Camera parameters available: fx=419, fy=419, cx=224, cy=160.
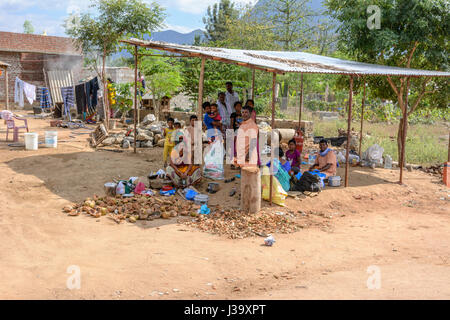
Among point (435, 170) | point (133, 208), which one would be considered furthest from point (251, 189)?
point (435, 170)

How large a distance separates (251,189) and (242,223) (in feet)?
1.98

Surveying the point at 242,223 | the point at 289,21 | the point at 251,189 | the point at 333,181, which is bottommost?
the point at 242,223

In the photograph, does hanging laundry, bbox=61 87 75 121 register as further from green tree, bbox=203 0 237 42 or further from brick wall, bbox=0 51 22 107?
green tree, bbox=203 0 237 42

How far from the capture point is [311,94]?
25609mm

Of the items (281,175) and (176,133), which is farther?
(176,133)

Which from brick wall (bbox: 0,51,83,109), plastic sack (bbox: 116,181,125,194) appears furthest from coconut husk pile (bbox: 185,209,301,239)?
brick wall (bbox: 0,51,83,109)

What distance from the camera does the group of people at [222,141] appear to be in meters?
7.71

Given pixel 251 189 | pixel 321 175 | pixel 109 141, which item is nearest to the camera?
pixel 251 189

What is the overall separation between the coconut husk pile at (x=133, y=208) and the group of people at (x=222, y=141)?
84cm

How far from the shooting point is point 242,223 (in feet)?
20.7

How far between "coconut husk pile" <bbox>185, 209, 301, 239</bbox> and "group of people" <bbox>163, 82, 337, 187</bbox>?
1.23 m

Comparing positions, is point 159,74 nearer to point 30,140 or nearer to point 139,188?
point 30,140

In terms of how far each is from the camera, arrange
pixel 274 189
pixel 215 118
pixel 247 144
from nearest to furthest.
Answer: pixel 274 189 < pixel 247 144 < pixel 215 118
